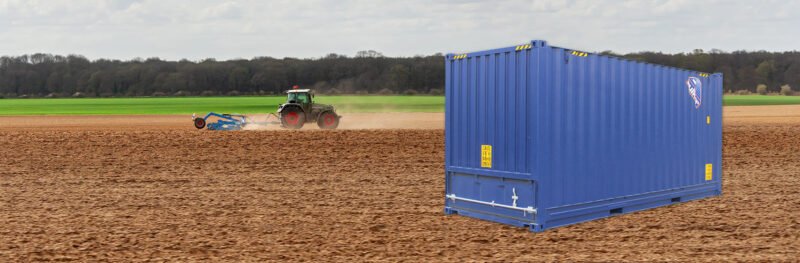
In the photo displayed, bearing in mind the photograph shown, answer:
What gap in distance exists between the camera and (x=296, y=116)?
2672cm

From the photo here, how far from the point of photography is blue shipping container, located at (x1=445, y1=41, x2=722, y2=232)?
9023mm

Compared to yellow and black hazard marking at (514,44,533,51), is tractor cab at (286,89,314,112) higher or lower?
lower

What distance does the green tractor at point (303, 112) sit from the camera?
2672 cm

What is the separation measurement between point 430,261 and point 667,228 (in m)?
3.89

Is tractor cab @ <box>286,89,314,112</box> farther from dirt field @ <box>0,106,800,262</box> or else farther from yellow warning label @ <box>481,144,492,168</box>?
yellow warning label @ <box>481,144,492,168</box>

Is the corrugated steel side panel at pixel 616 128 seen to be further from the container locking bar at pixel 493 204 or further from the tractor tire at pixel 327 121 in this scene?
the tractor tire at pixel 327 121

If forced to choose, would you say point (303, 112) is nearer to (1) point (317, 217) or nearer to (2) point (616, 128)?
(1) point (317, 217)

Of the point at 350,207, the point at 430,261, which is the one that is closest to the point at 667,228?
the point at 430,261

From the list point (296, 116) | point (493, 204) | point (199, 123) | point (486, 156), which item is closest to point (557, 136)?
point (486, 156)

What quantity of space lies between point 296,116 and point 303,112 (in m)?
0.33

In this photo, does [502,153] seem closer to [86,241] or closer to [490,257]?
[490,257]

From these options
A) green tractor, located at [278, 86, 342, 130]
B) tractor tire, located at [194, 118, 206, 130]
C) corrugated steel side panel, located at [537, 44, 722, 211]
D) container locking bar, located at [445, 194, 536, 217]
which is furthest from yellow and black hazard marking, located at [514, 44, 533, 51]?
tractor tire, located at [194, 118, 206, 130]

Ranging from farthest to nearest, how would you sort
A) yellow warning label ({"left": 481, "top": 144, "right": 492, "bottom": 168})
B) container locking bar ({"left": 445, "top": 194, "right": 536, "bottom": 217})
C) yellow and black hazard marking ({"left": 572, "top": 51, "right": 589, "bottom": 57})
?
yellow warning label ({"left": 481, "top": 144, "right": 492, "bottom": 168}) < yellow and black hazard marking ({"left": 572, "top": 51, "right": 589, "bottom": 57}) < container locking bar ({"left": 445, "top": 194, "right": 536, "bottom": 217})

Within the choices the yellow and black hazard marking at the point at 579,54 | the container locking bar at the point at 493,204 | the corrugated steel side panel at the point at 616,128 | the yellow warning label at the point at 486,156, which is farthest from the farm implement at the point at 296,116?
the yellow and black hazard marking at the point at 579,54
